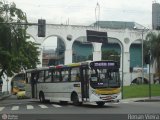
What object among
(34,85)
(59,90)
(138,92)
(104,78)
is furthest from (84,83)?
(138,92)

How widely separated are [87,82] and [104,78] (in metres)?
1.12

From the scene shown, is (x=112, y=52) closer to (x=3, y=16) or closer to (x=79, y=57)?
(x=79, y=57)

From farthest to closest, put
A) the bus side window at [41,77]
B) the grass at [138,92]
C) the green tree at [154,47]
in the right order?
the green tree at [154,47] → the grass at [138,92] → the bus side window at [41,77]

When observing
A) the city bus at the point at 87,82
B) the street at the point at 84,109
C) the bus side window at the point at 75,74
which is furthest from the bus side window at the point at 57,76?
the street at the point at 84,109

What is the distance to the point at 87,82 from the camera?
29859mm

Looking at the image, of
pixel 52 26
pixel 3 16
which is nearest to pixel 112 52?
pixel 52 26

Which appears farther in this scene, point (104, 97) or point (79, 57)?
point (79, 57)

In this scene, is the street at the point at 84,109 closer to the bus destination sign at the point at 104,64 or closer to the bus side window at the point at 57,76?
the bus destination sign at the point at 104,64

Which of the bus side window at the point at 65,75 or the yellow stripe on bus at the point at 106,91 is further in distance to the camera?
the bus side window at the point at 65,75

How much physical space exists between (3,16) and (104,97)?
1468 centimetres

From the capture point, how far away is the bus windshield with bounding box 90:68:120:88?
2944 centimetres

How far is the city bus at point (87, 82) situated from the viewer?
2944 centimetres

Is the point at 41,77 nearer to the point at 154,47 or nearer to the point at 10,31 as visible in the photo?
the point at 10,31

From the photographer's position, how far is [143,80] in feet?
347
